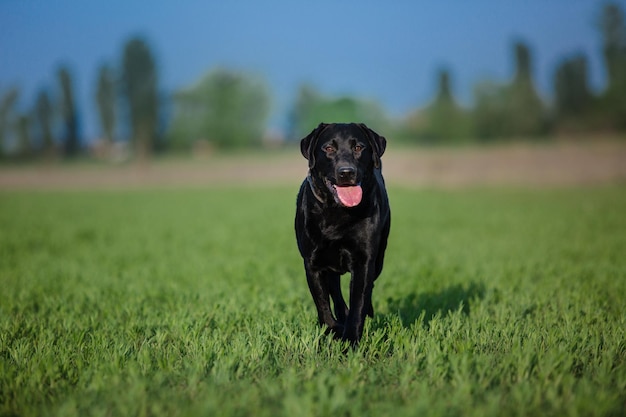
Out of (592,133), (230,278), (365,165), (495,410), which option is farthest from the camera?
(592,133)

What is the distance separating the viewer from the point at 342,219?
14.8ft

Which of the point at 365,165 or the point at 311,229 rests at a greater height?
the point at 365,165

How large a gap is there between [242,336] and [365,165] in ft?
5.67

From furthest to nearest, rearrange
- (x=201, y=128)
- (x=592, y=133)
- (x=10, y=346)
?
(x=201, y=128) < (x=592, y=133) < (x=10, y=346)

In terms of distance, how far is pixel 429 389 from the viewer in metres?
3.54

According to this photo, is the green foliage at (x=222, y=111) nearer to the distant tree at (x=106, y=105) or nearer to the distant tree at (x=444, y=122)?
the distant tree at (x=106, y=105)

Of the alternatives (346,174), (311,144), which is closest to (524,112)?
(311,144)

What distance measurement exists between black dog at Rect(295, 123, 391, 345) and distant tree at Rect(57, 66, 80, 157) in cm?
8287

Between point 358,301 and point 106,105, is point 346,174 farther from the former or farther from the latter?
point 106,105

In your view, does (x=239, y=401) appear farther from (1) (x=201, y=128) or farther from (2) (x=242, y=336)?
(1) (x=201, y=128)

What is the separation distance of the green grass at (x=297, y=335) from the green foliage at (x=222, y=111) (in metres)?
77.4

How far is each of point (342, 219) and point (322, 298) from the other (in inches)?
28.2

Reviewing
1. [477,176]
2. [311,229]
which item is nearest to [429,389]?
[311,229]

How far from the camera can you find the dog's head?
4.27 meters
